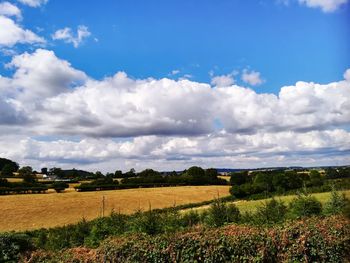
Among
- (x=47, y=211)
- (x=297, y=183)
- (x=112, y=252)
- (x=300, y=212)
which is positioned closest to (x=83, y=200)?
(x=47, y=211)

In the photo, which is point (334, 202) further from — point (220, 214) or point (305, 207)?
point (220, 214)

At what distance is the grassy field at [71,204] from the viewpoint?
171 feet

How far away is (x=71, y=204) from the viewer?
212ft

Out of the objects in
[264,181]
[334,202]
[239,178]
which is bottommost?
[334,202]

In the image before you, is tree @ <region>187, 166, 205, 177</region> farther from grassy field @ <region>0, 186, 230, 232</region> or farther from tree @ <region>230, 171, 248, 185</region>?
grassy field @ <region>0, 186, 230, 232</region>

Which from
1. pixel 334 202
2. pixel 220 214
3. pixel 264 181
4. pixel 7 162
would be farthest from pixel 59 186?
pixel 334 202

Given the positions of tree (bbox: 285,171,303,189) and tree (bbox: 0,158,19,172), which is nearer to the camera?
tree (bbox: 285,171,303,189)

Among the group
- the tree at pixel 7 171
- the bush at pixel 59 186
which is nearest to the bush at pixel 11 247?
the bush at pixel 59 186

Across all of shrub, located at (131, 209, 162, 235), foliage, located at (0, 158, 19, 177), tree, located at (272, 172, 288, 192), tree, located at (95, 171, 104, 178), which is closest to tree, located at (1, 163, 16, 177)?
foliage, located at (0, 158, 19, 177)

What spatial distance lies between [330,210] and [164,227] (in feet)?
27.3

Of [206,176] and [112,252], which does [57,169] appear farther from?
[112,252]

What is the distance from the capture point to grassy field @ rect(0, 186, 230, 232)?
52.0 m

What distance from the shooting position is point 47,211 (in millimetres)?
58625

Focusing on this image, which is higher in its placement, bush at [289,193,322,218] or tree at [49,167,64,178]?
tree at [49,167,64,178]
